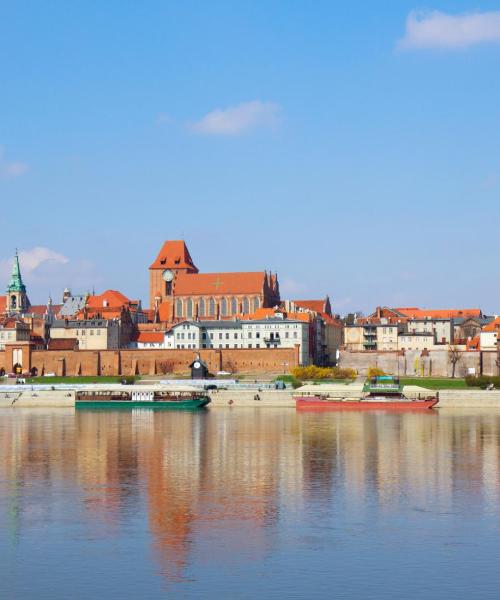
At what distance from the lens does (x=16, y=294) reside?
6048 inches

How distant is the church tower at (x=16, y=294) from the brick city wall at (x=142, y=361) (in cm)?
3865

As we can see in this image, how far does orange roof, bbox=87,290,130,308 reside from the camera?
13925 centimetres

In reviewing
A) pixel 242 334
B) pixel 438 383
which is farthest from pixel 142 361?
pixel 438 383

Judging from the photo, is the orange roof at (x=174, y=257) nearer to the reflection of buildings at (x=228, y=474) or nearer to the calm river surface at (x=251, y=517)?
the reflection of buildings at (x=228, y=474)

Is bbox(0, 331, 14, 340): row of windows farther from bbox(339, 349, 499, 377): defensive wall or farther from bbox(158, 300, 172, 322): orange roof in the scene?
bbox(339, 349, 499, 377): defensive wall

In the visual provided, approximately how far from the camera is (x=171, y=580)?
78.7 ft

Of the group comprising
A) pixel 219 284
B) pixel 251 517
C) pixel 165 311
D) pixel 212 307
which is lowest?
pixel 251 517

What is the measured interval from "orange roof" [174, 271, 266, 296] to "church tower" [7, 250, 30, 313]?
2524 cm

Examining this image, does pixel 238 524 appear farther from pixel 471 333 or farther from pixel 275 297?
pixel 275 297

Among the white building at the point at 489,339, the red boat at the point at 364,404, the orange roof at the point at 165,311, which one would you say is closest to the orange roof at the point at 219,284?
the orange roof at the point at 165,311

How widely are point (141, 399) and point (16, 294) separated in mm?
72054

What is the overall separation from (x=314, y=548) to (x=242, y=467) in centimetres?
1519

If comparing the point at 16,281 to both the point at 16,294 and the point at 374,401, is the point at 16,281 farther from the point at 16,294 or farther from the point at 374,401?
the point at 374,401

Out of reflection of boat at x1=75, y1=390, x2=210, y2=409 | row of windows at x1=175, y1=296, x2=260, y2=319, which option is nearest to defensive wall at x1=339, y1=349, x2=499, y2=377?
row of windows at x1=175, y1=296, x2=260, y2=319
